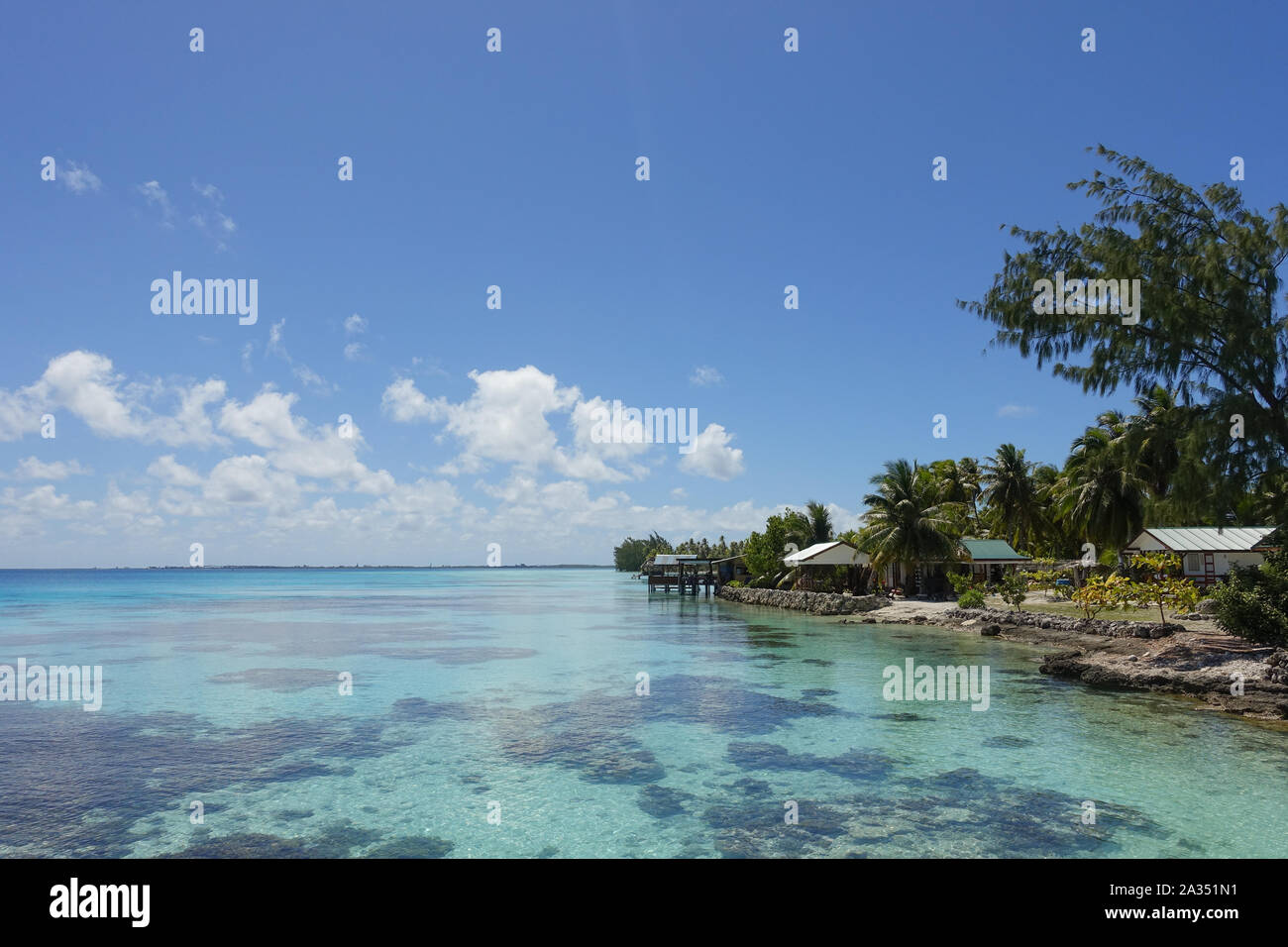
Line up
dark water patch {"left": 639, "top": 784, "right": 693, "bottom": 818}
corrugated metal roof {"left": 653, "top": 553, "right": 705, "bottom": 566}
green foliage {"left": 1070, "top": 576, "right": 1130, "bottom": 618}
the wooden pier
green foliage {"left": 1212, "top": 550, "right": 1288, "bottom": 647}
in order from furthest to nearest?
the wooden pier < corrugated metal roof {"left": 653, "top": 553, "right": 705, "bottom": 566} < green foliage {"left": 1070, "top": 576, "right": 1130, "bottom": 618} < green foliage {"left": 1212, "top": 550, "right": 1288, "bottom": 647} < dark water patch {"left": 639, "top": 784, "right": 693, "bottom": 818}

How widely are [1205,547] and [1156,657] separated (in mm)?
20728

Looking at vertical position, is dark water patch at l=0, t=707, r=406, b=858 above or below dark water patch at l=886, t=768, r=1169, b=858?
below

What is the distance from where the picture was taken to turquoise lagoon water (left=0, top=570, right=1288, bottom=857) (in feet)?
29.3

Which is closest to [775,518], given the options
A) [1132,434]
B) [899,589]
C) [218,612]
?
[899,589]

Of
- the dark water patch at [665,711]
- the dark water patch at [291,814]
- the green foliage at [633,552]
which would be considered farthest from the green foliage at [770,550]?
the green foliage at [633,552]

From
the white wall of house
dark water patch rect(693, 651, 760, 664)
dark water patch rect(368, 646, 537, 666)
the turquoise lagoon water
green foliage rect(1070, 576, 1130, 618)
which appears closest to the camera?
the turquoise lagoon water

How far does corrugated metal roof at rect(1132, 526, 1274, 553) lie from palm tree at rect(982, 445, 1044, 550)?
1159 centimetres

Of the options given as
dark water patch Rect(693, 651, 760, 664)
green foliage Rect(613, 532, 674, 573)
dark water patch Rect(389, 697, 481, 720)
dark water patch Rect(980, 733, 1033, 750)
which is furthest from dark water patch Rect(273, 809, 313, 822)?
green foliage Rect(613, 532, 674, 573)

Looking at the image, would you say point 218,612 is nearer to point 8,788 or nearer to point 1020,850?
point 8,788

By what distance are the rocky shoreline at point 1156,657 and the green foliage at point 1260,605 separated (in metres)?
0.44

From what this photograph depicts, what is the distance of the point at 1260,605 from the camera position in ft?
55.8

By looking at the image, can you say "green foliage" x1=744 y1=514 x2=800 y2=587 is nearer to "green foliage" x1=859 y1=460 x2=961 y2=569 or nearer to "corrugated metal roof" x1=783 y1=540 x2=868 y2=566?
"corrugated metal roof" x1=783 y1=540 x2=868 y2=566
